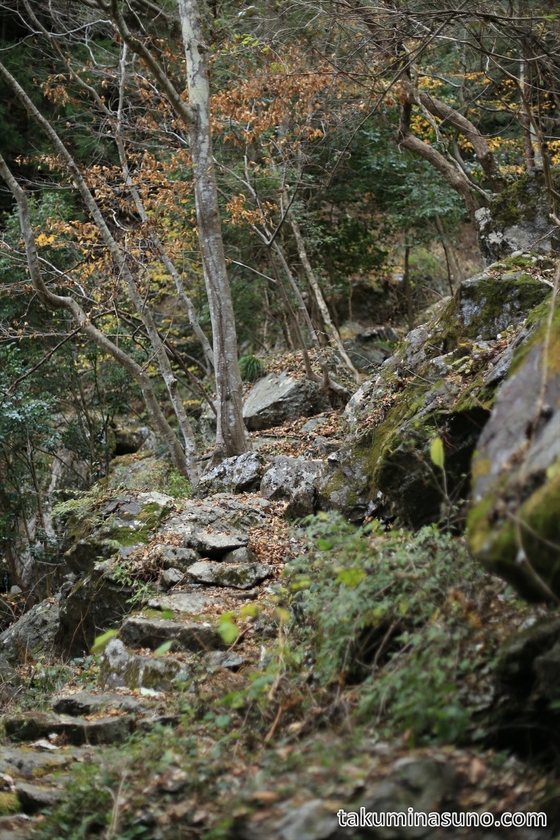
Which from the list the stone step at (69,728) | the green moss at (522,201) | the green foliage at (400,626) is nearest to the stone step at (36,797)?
the stone step at (69,728)

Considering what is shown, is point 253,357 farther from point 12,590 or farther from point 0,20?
point 0,20

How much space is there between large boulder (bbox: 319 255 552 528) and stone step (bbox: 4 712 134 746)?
2.45 m

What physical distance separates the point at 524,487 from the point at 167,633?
142 inches

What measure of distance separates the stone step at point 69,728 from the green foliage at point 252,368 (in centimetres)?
955

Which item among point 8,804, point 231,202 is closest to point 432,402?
point 8,804

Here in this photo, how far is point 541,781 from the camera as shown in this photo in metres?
2.89

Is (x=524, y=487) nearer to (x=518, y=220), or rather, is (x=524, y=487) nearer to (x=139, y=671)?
(x=139, y=671)

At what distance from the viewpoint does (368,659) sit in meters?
3.84

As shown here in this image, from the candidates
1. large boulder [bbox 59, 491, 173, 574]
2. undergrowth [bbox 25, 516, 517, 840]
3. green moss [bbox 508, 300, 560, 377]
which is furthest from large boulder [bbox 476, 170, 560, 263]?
undergrowth [bbox 25, 516, 517, 840]

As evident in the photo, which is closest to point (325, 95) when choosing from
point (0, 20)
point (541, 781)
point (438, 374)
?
point (438, 374)

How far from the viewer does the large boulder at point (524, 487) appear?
2.72 m

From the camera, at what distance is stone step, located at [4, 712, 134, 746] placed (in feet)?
14.6

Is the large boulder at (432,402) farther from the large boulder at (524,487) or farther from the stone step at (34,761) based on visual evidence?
the stone step at (34,761)

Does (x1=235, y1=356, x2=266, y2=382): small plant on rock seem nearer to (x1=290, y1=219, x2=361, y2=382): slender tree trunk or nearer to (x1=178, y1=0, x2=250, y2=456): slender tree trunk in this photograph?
(x1=290, y1=219, x2=361, y2=382): slender tree trunk
